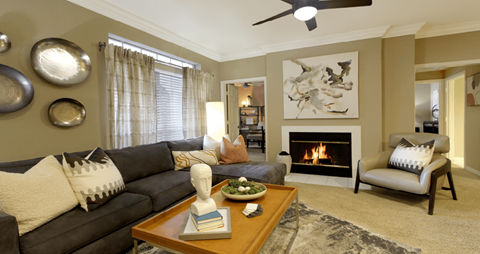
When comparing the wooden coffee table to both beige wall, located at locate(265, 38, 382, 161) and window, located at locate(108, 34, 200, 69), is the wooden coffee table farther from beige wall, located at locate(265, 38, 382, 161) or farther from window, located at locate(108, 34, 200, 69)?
beige wall, located at locate(265, 38, 382, 161)

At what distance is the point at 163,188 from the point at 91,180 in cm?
64

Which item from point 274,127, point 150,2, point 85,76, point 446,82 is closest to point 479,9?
point 446,82

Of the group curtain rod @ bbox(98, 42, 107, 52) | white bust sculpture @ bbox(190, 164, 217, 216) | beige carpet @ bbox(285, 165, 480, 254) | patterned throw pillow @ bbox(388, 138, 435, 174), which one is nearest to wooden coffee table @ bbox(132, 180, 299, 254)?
white bust sculpture @ bbox(190, 164, 217, 216)

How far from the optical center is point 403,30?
144 inches

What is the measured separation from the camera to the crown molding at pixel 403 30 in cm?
356

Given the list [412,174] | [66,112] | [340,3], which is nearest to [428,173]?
[412,174]

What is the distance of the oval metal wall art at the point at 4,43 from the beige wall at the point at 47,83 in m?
0.05

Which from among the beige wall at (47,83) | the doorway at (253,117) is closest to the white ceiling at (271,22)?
the beige wall at (47,83)

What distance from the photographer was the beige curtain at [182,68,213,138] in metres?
4.04

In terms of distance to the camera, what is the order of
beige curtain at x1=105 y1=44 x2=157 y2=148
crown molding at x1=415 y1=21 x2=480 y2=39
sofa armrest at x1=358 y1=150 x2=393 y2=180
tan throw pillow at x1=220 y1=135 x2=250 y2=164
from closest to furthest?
beige curtain at x1=105 y1=44 x2=157 y2=148, sofa armrest at x1=358 y1=150 x2=393 y2=180, tan throw pillow at x1=220 y1=135 x2=250 y2=164, crown molding at x1=415 y1=21 x2=480 y2=39

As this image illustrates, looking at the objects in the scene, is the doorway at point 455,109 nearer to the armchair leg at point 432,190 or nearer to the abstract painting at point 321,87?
the abstract painting at point 321,87

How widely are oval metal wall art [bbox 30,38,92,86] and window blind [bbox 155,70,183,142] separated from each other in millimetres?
1200

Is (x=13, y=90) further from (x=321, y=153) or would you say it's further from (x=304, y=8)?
(x=321, y=153)

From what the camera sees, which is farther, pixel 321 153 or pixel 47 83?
pixel 321 153
